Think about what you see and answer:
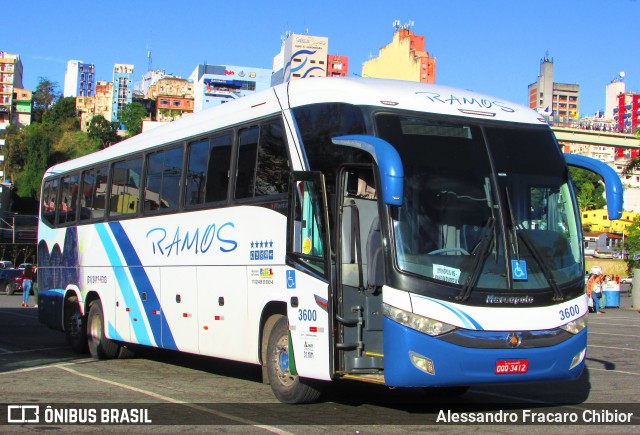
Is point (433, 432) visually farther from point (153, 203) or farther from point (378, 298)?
point (153, 203)

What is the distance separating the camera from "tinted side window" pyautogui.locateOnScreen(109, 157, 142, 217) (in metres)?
14.5

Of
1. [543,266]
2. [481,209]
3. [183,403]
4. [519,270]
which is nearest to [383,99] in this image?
[481,209]

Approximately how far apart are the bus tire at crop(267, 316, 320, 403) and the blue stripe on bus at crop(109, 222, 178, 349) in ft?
10.1

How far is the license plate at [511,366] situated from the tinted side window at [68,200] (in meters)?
11.2

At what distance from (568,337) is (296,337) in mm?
2896

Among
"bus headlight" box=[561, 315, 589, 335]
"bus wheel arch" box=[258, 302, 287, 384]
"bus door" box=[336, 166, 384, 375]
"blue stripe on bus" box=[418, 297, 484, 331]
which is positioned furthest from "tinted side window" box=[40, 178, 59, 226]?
"bus headlight" box=[561, 315, 589, 335]

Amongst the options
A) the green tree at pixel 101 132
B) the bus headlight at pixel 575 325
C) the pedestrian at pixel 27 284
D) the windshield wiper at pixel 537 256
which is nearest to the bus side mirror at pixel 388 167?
the windshield wiper at pixel 537 256

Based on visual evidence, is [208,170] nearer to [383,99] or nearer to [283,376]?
[283,376]

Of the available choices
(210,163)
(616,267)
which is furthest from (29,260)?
(210,163)

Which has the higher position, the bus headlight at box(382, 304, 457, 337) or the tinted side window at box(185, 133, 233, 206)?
the tinted side window at box(185, 133, 233, 206)

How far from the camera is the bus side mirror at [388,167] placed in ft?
26.0

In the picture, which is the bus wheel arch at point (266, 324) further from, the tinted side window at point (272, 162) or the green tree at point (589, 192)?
the green tree at point (589, 192)

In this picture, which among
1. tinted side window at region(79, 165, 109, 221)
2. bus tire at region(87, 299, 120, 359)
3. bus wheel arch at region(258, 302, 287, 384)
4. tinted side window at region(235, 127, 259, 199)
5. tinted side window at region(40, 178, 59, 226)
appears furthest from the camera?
tinted side window at region(40, 178, 59, 226)

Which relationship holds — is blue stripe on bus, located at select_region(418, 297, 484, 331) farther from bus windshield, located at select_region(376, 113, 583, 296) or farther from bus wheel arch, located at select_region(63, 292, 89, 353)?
bus wheel arch, located at select_region(63, 292, 89, 353)
